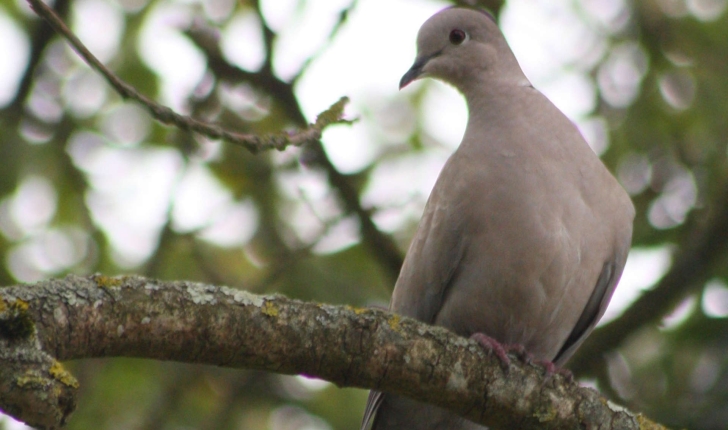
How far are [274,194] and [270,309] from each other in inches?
133

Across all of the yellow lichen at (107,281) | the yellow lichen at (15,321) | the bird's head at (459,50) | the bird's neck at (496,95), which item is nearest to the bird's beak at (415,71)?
the bird's head at (459,50)

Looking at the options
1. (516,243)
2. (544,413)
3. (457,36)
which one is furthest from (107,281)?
(457,36)

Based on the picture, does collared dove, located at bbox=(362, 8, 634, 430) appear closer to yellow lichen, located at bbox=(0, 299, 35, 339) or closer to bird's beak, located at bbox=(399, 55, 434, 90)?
bird's beak, located at bbox=(399, 55, 434, 90)

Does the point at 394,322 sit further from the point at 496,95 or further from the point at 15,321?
the point at 496,95

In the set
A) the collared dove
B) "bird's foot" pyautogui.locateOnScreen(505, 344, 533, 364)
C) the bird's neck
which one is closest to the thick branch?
"bird's foot" pyautogui.locateOnScreen(505, 344, 533, 364)

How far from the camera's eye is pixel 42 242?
568 centimetres

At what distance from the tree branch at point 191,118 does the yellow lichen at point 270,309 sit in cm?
45

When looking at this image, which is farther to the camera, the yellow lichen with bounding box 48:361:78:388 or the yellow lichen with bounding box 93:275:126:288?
the yellow lichen with bounding box 93:275:126:288

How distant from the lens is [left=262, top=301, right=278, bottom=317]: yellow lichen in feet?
8.46

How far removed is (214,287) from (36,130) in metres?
3.24

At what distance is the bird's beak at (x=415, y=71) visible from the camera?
4691mm

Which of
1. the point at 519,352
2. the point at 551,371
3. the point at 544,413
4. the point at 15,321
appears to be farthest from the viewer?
the point at 519,352

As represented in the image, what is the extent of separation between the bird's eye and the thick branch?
214 cm

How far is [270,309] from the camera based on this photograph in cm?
259
